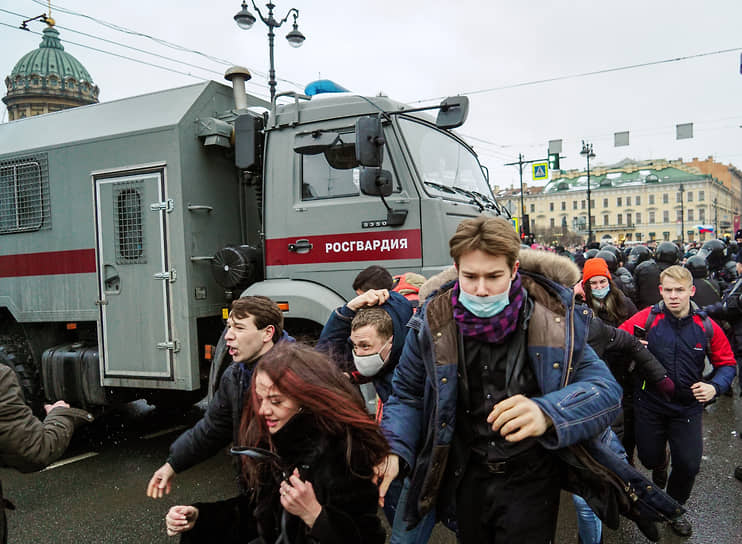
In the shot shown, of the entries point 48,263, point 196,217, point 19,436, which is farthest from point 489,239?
point 48,263

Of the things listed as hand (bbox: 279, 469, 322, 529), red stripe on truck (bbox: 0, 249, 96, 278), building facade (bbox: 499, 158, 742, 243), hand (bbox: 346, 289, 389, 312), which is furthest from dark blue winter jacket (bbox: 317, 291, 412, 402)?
building facade (bbox: 499, 158, 742, 243)

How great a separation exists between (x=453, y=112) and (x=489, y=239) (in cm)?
266

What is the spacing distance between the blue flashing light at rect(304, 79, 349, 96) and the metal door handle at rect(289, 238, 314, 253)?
1.54 m

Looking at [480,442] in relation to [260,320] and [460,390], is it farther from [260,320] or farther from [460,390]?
[260,320]

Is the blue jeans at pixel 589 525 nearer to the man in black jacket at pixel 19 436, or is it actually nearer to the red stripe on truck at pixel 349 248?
the red stripe on truck at pixel 349 248

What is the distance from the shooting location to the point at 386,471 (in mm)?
1997

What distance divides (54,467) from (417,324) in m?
4.97

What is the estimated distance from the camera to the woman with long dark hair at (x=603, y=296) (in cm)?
441

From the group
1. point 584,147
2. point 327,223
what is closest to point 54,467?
point 327,223

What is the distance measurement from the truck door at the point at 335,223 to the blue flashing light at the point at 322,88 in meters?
0.76

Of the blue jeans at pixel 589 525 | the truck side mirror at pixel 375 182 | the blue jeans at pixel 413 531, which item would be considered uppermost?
the truck side mirror at pixel 375 182

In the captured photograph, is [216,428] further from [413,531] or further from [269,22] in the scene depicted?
[269,22]

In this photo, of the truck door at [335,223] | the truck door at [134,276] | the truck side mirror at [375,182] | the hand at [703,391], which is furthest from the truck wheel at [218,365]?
the hand at [703,391]

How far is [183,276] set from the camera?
498cm
